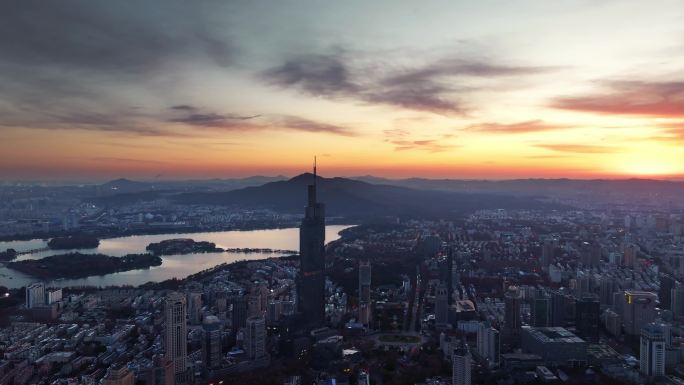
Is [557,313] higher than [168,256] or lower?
higher

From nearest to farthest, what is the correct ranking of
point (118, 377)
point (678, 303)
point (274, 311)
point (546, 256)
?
1. point (118, 377)
2. point (274, 311)
3. point (678, 303)
4. point (546, 256)

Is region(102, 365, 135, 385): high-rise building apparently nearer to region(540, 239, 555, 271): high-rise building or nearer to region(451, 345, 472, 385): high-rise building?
region(451, 345, 472, 385): high-rise building

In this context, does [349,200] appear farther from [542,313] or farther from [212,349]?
[212,349]

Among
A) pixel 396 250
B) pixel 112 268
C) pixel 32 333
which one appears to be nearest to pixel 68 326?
pixel 32 333

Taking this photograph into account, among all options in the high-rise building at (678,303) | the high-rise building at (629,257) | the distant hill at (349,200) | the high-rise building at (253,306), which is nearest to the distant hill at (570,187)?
the distant hill at (349,200)

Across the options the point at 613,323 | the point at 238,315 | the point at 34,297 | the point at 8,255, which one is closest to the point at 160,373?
the point at 238,315

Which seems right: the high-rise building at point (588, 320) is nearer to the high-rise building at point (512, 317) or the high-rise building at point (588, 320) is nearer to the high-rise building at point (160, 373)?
the high-rise building at point (512, 317)

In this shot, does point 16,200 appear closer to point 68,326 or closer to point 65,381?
point 68,326
